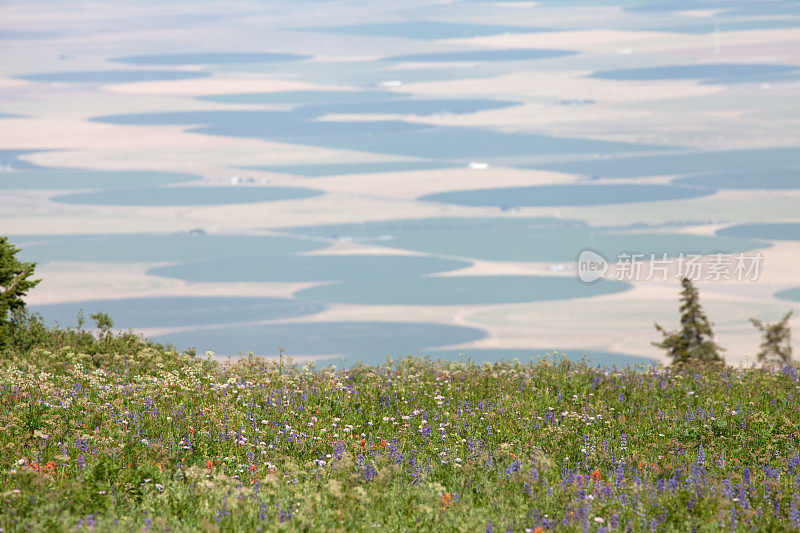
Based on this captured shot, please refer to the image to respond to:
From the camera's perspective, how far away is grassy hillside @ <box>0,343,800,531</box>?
28.7ft

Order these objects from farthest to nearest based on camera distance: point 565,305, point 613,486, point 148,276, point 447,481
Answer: point 148,276, point 565,305, point 447,481, point 613,486

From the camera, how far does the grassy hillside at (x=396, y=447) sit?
875cm

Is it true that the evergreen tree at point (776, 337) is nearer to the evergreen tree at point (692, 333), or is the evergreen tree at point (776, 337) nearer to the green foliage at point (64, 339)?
the evergreen tree at point (692, 333)

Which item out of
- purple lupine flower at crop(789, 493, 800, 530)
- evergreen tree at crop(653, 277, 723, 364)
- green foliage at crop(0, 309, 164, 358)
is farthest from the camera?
evergreen tree at crop(653, 277, 723, 364)

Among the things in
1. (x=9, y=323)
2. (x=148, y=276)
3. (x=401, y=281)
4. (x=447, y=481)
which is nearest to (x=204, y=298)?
(x=148, y=276)

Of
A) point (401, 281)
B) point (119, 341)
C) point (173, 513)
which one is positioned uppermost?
point (401, 281)

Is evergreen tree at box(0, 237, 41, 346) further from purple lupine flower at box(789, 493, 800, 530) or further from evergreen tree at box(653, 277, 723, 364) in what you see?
evergreen tree at box(653, 277, 723, 364)

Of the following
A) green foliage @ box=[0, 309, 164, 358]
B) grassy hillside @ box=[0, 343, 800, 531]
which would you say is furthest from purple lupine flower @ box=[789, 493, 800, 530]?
green foliage @ box=[0, 309, 164, 358]

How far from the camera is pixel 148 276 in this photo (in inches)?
5940

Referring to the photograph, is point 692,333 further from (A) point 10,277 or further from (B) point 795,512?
(B) point 795,512

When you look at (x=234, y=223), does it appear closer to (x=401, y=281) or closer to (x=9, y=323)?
(x=401, y=281)

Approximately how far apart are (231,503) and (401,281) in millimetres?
145040

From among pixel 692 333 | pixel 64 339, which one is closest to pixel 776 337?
pixel 692 333

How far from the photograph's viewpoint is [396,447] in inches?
438
